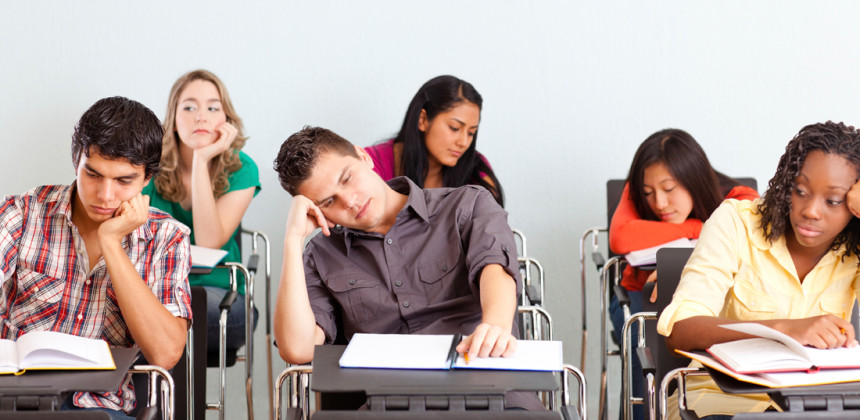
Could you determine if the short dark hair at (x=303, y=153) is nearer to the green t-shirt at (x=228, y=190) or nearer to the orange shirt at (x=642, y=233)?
the green t-shirt at (x=228, y=190)

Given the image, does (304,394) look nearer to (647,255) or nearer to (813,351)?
(813,351)

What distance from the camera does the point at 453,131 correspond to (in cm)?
309

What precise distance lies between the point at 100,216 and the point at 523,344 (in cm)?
91

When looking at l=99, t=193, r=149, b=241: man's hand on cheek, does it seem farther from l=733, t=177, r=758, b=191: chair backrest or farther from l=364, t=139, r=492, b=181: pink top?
l=733, t=177, r=758, b=191: chair backrest

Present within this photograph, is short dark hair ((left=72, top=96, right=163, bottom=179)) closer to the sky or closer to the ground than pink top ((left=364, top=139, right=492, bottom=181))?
closer to the sky

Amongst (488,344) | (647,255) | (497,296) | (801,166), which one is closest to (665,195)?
(647,255)

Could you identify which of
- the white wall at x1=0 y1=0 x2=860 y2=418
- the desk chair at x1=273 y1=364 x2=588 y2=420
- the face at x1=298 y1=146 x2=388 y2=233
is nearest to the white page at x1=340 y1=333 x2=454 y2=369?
the desk chair at x1=273 y1=364 x2=588 y2=420

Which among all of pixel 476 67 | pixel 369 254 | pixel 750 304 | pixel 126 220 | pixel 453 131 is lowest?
pixel 750 304

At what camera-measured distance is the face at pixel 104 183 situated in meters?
1.71

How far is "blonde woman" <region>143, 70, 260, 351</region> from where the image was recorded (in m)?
2.78

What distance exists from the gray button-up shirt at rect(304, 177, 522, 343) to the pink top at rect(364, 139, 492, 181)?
1.21m

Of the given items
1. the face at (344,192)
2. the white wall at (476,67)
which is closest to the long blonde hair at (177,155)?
the white wall at (476,67)

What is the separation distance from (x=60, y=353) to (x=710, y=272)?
1233 millimetres

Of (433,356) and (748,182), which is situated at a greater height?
(748,182)
